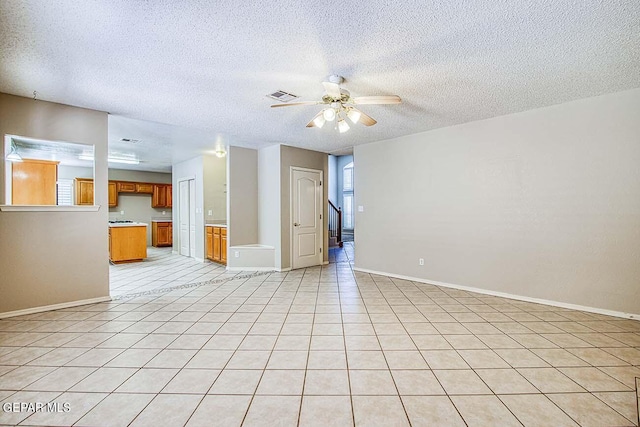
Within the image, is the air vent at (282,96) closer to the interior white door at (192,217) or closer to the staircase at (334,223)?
the interior white door at (192,217)

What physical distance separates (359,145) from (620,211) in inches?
154

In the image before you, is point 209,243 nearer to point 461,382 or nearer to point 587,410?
point 461,382

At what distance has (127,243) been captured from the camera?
683 cm

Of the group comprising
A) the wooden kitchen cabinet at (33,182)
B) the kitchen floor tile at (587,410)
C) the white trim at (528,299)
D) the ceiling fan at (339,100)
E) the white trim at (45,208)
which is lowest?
the kitchen floor tile at (587,410)

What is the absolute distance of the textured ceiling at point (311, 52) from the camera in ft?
6.46

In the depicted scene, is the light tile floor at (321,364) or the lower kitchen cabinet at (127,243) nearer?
the light tile floor at (321,364)

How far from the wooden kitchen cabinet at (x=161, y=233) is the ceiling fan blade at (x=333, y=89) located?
8.66 metres

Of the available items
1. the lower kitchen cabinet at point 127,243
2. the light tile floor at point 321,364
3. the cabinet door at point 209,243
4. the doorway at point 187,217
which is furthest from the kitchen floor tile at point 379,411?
the lower kitchen cabinet at point 127,243

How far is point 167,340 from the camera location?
2725mm

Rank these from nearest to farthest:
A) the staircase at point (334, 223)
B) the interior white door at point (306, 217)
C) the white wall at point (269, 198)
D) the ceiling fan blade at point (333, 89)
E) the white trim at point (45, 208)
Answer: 1. the ceiling fan blade at point (333, 89)
2. the white trim at point (45, 208)
3. the white wall at point (269, 198)
4. the interior white door at point (306, 217)
5. the staircase at point (334, 223)

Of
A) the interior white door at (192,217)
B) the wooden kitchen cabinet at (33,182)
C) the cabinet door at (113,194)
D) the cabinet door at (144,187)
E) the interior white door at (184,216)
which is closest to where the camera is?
the wooden kitchen cabinet at (33,182)

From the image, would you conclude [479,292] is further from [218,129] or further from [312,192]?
[218,129]

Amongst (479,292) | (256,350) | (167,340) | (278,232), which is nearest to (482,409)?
(256,350)

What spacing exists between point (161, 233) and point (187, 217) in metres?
2.58
